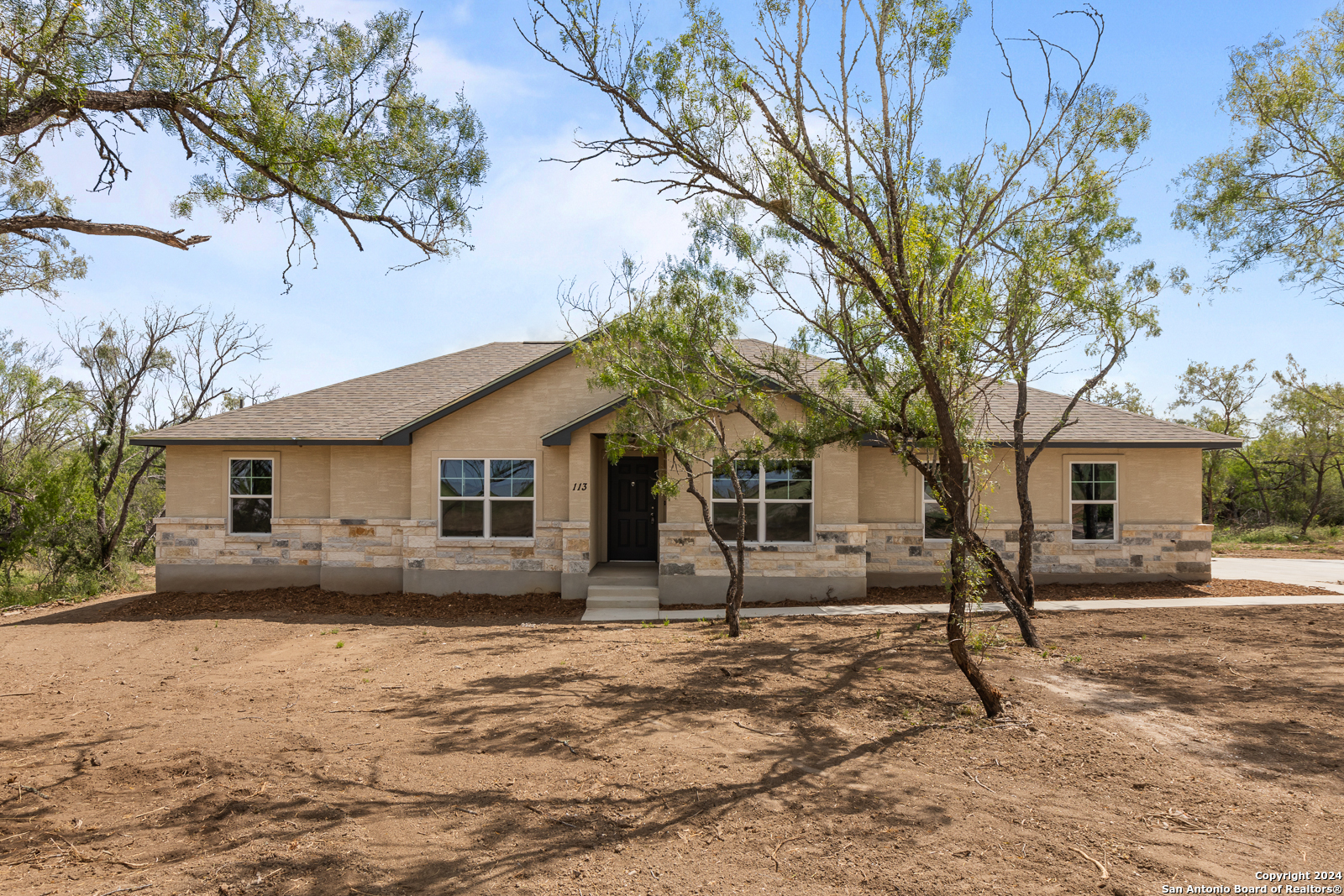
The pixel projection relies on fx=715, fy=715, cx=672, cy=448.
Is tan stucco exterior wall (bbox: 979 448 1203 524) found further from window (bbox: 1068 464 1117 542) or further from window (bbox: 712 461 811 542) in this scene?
window (bbox: 712 461 811 542)

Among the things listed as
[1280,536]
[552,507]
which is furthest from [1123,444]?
[1280,536]

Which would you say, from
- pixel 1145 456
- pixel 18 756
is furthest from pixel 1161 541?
pixel 18 756

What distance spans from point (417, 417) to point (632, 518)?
504 centimetres

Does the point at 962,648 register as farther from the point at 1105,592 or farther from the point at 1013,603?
the point at 1105,592

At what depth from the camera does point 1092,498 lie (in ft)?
47.1

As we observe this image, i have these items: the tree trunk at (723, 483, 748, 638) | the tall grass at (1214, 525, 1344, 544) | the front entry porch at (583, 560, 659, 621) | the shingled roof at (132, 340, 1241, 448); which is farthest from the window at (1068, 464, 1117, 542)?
the tall grass at (1214, 525, 1344, 544)

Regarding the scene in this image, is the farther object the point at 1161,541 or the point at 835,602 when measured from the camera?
the point at 1161,541

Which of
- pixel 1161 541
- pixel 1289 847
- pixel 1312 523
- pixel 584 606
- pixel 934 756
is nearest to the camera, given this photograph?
pixel 1289 847

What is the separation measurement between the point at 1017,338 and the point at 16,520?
19852 millimetres

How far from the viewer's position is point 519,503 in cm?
1370

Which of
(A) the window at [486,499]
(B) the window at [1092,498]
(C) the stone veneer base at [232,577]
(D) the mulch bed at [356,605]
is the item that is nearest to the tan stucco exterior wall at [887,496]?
(B) the window at [1092,498]

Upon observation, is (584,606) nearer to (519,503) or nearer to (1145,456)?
(519,503)

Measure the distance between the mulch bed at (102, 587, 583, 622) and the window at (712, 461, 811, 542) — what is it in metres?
3.19

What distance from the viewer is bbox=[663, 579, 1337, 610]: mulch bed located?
13.0 m
